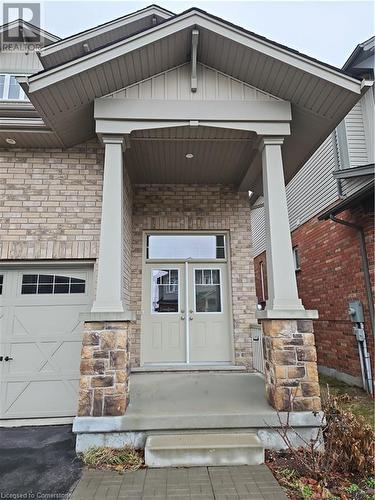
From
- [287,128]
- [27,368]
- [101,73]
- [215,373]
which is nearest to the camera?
[101,73]

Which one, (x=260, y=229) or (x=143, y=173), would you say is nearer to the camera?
(x=143, y=173)

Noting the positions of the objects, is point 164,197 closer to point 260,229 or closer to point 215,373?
point 215,373

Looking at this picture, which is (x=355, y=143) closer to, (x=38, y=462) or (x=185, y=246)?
(x=185, y=246)

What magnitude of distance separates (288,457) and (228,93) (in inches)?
166

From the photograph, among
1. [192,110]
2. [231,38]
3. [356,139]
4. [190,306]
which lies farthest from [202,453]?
[356,139]

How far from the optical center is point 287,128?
400 cm

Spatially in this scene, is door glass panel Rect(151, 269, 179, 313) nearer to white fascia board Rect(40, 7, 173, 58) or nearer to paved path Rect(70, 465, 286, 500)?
paved path Rect(70, 465, 286, 500)

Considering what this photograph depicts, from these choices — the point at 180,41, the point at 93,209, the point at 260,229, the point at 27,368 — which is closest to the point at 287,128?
the point at 180,41

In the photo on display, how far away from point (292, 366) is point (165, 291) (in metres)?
2.81

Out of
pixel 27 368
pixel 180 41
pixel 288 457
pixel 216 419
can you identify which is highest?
pixel 180 41

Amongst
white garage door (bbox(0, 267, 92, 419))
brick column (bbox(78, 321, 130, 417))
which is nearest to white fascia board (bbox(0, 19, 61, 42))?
white garage door (bbox(0, 267, 92, 419))

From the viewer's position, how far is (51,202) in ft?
14.7

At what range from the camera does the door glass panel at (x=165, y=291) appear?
5.58m

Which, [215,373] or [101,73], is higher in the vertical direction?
[101,73]
